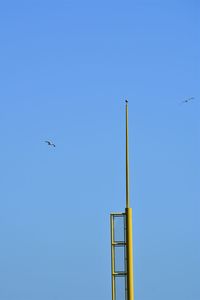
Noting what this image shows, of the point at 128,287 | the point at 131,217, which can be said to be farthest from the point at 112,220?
the point at 128,287

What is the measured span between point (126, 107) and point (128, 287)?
7140 mm

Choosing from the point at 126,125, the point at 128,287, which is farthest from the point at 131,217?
the point at 126,125

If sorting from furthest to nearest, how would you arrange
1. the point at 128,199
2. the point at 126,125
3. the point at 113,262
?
the point at 126,125
the point at 128,199
the point at 113,262

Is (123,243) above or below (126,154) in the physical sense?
below

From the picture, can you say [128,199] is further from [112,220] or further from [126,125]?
[126,125]

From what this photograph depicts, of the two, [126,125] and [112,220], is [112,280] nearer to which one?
[112,220]

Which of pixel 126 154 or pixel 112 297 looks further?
pixel 126 154

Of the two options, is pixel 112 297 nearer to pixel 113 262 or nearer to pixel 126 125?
pixel 113 262

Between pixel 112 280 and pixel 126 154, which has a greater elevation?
pixel 126 154

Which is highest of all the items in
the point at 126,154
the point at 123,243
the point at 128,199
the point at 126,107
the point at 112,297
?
the point at 126,107

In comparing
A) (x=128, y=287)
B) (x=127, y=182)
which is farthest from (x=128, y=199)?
(x=128, y=287)

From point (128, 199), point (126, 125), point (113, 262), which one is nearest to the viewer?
point (113, 262)

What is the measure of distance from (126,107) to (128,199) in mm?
4157

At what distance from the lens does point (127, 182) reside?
28.1 metres
